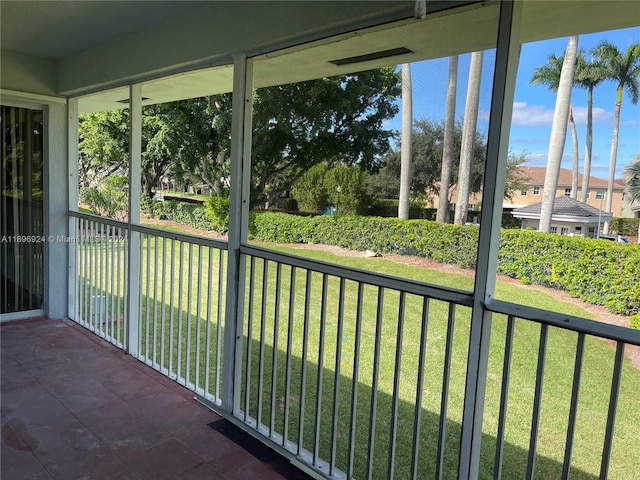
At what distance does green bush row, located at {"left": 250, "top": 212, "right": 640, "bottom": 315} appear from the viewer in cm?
168

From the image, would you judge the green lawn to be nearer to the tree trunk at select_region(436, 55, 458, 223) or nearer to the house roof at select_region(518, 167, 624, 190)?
the tree trunk at select_region(436, 55, 458, 223)

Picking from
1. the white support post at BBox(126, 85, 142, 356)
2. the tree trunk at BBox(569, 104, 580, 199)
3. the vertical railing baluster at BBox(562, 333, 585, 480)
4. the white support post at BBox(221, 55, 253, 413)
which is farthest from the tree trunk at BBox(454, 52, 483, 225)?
the white support post at BBox(126, 85, 142, 356)

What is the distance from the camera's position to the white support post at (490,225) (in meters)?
1.50

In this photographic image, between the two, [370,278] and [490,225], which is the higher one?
[490,225]

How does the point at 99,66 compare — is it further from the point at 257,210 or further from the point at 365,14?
the point at 365,14

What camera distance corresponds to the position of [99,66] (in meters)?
3.45

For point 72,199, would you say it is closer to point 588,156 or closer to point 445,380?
point 445,380

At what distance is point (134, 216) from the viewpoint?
3.33 m

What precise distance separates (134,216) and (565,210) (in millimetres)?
2799

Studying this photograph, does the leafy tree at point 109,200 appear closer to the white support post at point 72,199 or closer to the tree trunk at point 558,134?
the white support post at point 72,199

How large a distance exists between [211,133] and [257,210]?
907cm

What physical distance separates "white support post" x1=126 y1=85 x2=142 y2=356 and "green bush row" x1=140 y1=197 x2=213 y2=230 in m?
0.67

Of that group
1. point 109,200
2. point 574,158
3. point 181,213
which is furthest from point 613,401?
point 109,200

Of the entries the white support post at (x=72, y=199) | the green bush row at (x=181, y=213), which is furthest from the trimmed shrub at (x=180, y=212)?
the white support post at (x=72, y=199)
